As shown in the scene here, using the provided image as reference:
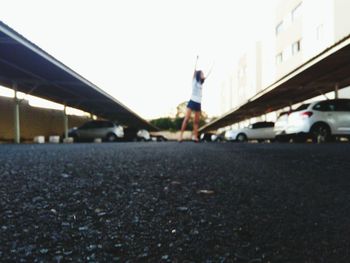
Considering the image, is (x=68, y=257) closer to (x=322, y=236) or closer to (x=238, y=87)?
(x=322, y=236)

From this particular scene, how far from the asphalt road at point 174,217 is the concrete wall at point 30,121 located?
18.0m

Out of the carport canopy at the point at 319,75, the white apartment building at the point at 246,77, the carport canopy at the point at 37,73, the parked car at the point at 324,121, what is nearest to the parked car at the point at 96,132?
the carport canopy at the point at 37,73

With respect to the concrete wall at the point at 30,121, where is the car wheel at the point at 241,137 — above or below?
below

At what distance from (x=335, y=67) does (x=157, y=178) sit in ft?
39.5

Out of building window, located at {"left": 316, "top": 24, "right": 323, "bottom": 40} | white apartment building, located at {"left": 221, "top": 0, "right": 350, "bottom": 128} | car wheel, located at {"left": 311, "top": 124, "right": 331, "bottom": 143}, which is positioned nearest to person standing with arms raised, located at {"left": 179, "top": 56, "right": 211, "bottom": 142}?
car wheel, located at {"left": 311, "top": 124, "right": 331, "bottom": 143}

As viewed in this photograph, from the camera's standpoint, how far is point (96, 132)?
82.7 ft

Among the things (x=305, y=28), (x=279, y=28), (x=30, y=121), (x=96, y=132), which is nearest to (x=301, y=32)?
(x=305, y=28)

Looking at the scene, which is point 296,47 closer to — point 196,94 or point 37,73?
point 196,94

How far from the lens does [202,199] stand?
97.0 inches

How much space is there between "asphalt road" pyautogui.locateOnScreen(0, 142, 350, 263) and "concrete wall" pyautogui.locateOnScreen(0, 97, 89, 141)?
17961 mm

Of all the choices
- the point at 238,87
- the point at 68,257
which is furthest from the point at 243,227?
the point at 238,87

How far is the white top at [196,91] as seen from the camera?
10281 mm

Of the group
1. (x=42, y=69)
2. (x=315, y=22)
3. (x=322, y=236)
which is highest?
(x=315, y=22)

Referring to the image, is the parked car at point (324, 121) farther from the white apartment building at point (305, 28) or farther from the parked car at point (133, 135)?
the parked car at point (133, 135)
